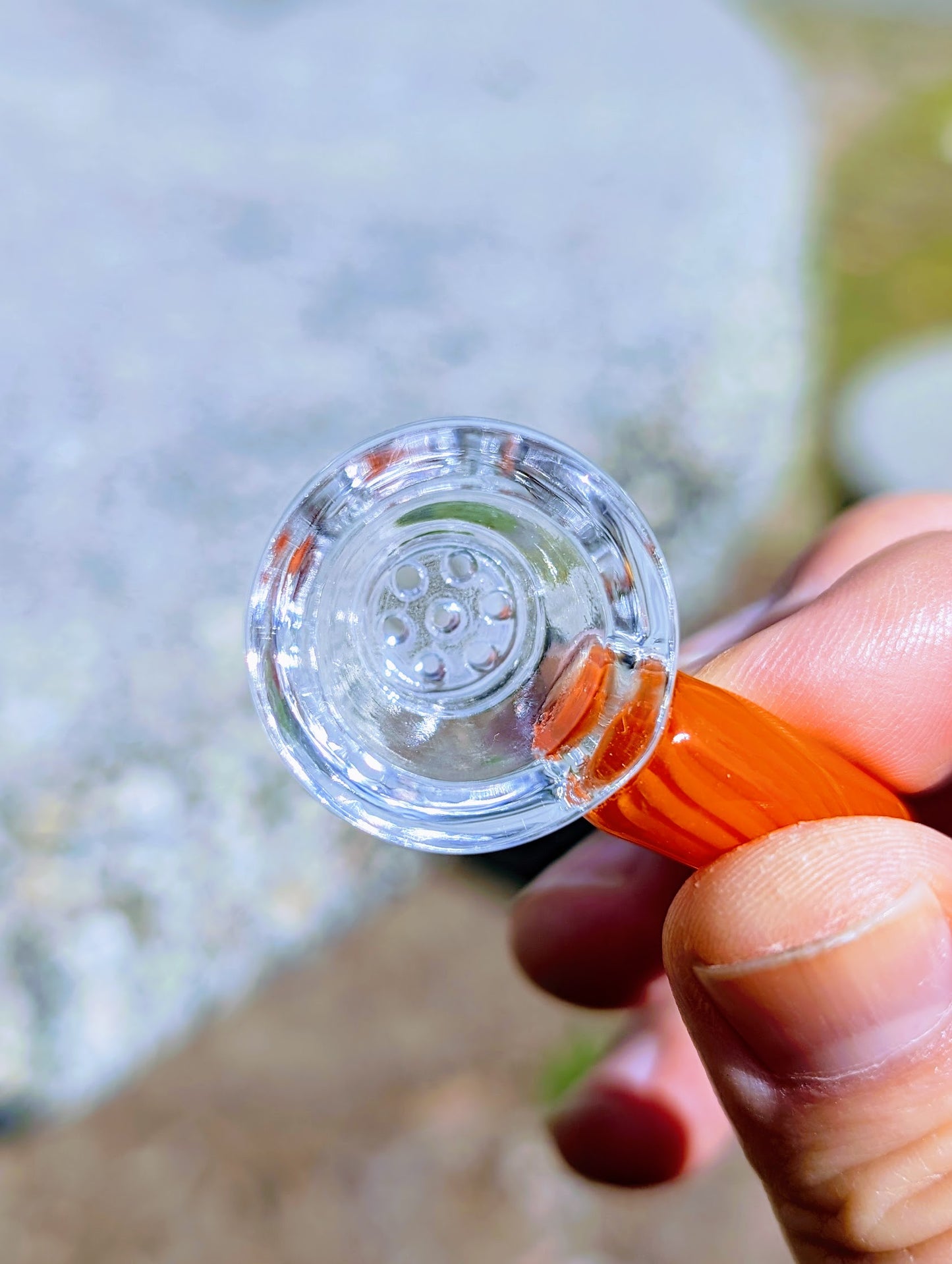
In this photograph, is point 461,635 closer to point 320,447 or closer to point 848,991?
point 848,991

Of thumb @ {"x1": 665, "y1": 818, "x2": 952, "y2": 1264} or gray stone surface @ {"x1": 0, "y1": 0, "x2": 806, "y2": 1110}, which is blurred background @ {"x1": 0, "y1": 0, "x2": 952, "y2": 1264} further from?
thumb @ {"x1": 665, "y1": 818, "x2": 952, "y2": 1264}

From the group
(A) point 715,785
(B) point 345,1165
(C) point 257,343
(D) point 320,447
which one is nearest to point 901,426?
(D) point 320,447

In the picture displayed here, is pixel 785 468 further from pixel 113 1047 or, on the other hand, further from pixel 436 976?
pixel 113 1047

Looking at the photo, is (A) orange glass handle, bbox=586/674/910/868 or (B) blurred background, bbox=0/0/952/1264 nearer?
(A) orange glass handle, bbox=586/674/910/868

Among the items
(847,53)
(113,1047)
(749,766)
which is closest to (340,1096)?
(113,1047)

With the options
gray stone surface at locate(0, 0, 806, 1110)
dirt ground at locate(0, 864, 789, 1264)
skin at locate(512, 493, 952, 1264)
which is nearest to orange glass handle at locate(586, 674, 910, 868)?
skin at locate(512, 493, 952, 1264)

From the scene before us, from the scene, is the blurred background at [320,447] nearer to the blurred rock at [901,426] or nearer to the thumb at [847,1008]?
the blurred rock at [901,426]

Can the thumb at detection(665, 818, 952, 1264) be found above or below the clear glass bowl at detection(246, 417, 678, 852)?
below
